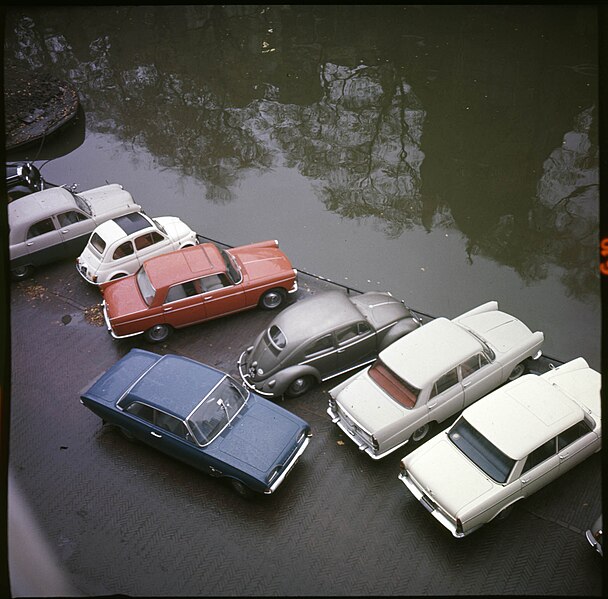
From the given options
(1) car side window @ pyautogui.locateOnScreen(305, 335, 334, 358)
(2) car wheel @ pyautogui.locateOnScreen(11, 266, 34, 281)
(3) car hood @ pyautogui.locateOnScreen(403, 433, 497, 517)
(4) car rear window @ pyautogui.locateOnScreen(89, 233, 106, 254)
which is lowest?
(3) car hood @ pyautogui.locateOnScreen(403, 433, 497, 517)

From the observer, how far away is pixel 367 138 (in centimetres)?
1897

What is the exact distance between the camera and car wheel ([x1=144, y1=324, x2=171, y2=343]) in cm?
1242

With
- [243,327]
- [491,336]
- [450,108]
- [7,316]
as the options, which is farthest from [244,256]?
[450,108]

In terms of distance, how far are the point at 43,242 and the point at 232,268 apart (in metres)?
4.90

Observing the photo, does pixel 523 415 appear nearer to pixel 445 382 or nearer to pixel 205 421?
pixel 445 382

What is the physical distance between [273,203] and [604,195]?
12258 millimetres

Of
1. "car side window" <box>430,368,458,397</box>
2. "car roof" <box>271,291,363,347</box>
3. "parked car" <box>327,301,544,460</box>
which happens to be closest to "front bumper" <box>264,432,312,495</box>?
"parked car" <box>327,301,544,460</box>

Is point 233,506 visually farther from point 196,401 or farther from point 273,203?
point 273,203

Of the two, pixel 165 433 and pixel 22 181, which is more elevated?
pixel 22 181

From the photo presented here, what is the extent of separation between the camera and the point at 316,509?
9.62 m

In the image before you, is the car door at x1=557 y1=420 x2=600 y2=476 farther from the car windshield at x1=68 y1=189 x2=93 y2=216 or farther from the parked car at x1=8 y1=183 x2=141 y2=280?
the car windshield at x1=68 y1=189 x2=93 y2=216

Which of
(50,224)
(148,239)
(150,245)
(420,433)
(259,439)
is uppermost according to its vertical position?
(50,224)

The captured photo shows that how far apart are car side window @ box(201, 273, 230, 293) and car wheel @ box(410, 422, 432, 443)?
4.89 metres

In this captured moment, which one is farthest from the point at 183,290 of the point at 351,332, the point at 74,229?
the point at 74,229
